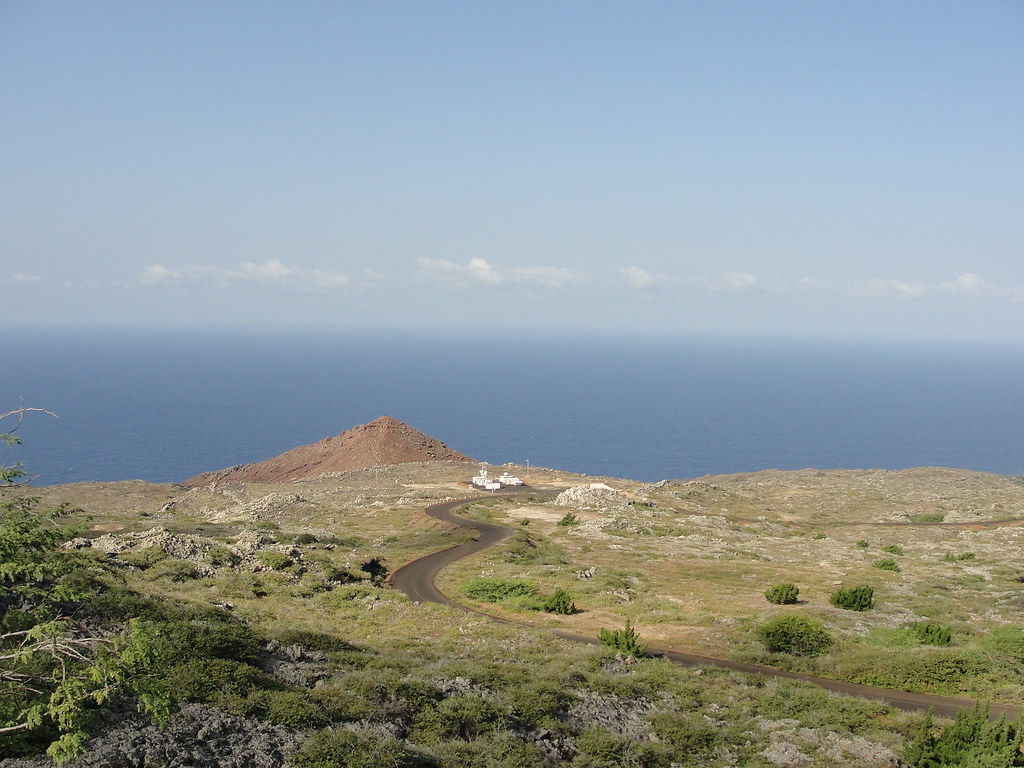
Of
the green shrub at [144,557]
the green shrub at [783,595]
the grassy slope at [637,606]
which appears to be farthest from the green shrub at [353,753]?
the green shrub at [783,595]

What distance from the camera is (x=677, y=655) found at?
25.6 metres

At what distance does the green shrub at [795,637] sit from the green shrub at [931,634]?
12.2 ft

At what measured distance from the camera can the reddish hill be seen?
108000mm

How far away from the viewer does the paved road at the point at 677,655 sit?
2061 cm

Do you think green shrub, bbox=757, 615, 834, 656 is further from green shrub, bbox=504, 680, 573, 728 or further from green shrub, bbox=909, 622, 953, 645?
green shrub, bbox=504, 680, 573, 728

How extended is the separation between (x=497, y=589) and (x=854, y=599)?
61.1 feet

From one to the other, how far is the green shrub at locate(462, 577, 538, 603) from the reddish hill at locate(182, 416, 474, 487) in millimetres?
71204

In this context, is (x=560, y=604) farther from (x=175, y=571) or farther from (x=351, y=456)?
(x=351, y=456)

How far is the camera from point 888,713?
746 inches

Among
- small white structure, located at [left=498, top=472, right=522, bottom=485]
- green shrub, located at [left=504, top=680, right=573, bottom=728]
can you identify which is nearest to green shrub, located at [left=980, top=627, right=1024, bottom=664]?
green shrub, located at [left=504, top=680, right=573, bottom=728]

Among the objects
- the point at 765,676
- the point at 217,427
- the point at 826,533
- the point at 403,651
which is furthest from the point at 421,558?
the point at 217,427

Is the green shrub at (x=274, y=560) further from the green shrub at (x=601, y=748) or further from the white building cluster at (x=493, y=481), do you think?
the white building cluster at (x=493, y=481)

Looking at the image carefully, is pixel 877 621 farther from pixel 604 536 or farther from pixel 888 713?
pixel 604 536

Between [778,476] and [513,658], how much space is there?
101 metres
